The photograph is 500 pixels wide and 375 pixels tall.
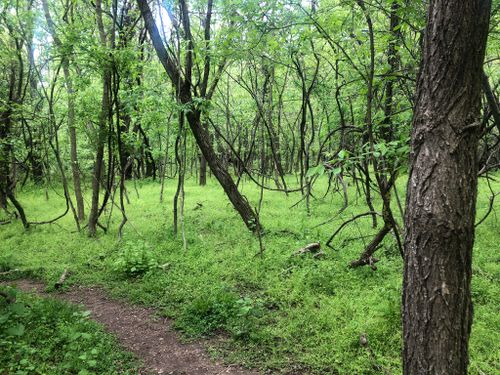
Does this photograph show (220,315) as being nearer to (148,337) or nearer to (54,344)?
(148,337)

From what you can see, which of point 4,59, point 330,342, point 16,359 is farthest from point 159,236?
point 4,59

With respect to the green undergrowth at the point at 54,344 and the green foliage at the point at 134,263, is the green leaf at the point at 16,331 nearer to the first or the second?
the green undergrowth at the point at 54,344

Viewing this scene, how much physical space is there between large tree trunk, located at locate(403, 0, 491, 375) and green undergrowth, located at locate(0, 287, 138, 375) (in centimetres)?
303

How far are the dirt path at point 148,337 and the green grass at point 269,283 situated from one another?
0.19m

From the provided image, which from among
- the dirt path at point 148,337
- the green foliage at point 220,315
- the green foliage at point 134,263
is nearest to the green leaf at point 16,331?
the dirt path at point 148,337

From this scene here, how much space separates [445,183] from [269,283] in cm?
387

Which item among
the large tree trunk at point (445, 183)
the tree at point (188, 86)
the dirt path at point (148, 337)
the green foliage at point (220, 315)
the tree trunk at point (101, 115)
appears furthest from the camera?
the tree trunk at point (101, 115)

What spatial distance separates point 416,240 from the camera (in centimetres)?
212

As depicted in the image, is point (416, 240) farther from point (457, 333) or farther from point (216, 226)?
point (216, 226)

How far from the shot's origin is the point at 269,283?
17.9 feet

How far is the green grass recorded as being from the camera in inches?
151

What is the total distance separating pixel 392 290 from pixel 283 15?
434 cm

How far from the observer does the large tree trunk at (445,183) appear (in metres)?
A: 1.95

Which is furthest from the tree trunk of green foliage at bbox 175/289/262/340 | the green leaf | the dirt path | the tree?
the green leaf
